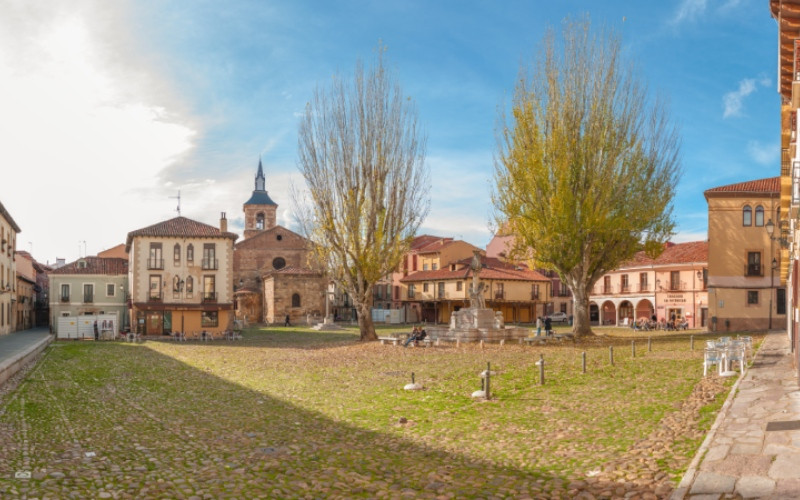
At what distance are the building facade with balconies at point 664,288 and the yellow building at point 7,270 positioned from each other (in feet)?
143

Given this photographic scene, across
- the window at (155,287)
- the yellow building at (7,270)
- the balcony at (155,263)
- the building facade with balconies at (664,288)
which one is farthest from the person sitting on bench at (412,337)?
the building facade with balconies at (664,288)

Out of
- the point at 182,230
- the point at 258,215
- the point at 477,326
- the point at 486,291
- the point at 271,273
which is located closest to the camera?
the point at 477,326

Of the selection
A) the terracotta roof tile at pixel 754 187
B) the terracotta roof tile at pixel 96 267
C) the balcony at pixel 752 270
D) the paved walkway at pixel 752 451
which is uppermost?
the terracotta roof tile at pixel 754 187

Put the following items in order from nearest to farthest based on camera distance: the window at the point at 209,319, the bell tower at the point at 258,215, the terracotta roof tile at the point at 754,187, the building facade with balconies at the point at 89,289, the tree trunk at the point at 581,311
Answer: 1. the tree trunk at the point at 581,311
2. the terracotta roof tile at the point at 754,187
3. the window at the point at 209,319
4. the building facade with balconies at the point at 89,289
5. the bell tower at the point at 258,215

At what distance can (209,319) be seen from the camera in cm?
4478

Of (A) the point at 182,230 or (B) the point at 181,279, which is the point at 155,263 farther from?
(A) the point at 182,230

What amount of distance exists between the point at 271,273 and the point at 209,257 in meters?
23.2

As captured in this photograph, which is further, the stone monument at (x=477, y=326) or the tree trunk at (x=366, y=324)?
the tree trunk at (x=366, y=324)

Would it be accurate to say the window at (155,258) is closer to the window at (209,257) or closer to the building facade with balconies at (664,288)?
the window at (209,257)

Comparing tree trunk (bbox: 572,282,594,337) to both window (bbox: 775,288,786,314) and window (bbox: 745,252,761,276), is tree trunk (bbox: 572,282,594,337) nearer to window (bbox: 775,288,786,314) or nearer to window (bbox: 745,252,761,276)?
window (bbox: 745,252,761,276)

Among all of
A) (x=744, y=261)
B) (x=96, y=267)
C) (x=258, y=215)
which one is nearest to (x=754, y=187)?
(x=744, y=261)

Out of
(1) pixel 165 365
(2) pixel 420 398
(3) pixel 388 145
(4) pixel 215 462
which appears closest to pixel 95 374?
(1) pixel 165 365

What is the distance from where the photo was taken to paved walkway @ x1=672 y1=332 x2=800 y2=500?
6.52 metres

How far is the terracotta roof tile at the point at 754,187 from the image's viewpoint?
3947cm
